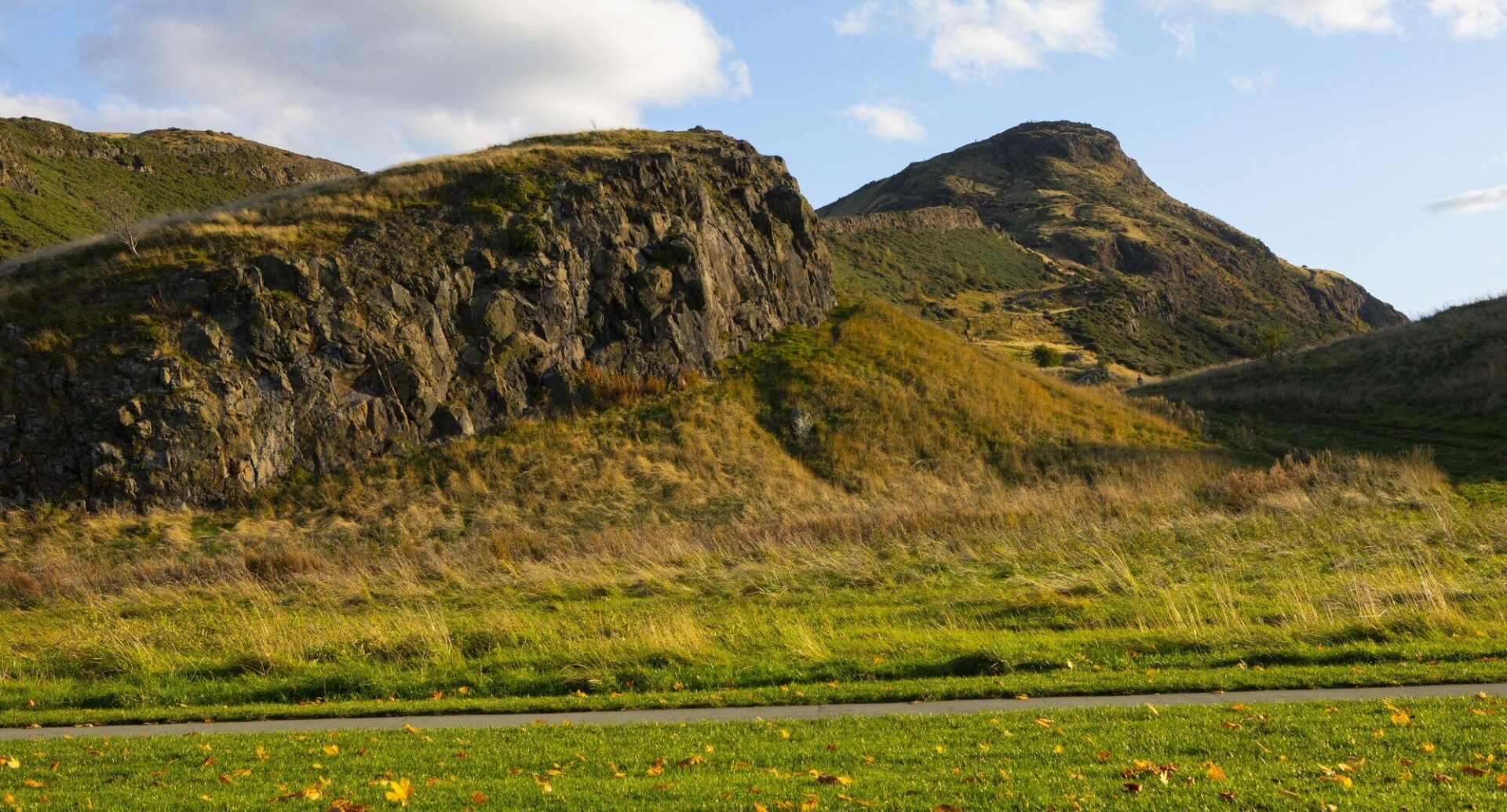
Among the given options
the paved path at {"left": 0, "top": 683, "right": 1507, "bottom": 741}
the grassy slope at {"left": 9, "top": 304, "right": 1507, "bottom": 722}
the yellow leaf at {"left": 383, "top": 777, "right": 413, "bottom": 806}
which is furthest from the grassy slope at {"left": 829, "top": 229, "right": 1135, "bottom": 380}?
the yellow leaf at {"left": 383, "top": 777, "right": 413, "bottom": 806}

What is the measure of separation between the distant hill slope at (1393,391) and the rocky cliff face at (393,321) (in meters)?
26.1

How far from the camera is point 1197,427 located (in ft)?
134

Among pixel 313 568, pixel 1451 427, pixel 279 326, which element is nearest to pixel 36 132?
pixel 279 326

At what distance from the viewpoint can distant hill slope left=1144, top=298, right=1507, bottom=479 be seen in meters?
39.2

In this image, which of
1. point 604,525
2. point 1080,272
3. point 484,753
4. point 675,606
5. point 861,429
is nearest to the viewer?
point 484,753

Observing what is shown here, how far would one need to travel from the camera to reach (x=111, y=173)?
10119 centimetres

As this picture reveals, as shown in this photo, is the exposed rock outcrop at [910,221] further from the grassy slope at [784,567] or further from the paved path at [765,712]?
the paved path at [765,712]

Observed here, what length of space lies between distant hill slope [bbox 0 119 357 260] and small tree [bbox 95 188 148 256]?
3517cm

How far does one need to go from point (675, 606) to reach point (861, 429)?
64.2 feet

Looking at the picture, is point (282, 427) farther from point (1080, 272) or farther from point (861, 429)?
point (1080, 272)

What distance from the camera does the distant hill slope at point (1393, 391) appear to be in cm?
3925

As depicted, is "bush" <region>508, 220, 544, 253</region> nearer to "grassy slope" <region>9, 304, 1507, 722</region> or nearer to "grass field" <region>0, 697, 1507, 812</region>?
"grassy slope" <region>9, 304, 1507, 722</region>

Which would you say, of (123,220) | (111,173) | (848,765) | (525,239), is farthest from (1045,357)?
(111,173)

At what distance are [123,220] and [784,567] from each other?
96.2 ft
